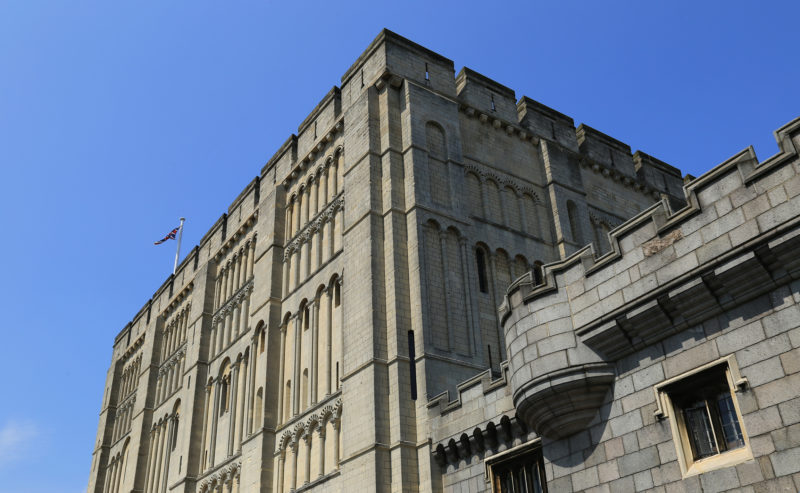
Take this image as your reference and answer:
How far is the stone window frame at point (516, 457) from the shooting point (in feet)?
54.4

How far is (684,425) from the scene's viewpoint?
1258cm

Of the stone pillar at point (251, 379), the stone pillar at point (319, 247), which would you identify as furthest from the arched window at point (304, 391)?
the stone pillar at point (319, 247)

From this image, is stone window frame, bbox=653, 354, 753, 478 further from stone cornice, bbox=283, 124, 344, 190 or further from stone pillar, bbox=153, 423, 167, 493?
stone pillar, bbox=153, 423, 167, 493

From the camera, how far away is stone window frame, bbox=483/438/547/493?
16587 mm

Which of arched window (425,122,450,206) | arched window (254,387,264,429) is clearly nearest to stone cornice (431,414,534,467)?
arched window (425,122,450,206)

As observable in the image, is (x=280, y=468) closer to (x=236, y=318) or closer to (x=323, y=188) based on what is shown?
(x=236, y=318)

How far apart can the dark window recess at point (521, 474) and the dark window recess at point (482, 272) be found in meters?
7.89

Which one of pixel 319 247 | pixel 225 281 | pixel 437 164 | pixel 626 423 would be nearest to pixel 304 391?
pixel 319 247

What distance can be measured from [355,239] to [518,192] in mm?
7012

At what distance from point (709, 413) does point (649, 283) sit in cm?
A: 234

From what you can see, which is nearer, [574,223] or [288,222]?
[574,223]

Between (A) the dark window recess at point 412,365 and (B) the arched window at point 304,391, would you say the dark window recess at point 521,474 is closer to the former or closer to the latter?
(A) the dark window recess at point 412,365

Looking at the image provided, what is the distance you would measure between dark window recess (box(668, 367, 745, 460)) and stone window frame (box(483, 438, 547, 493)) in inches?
167

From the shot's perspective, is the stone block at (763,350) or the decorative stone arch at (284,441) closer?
the stone block at (763,350)
